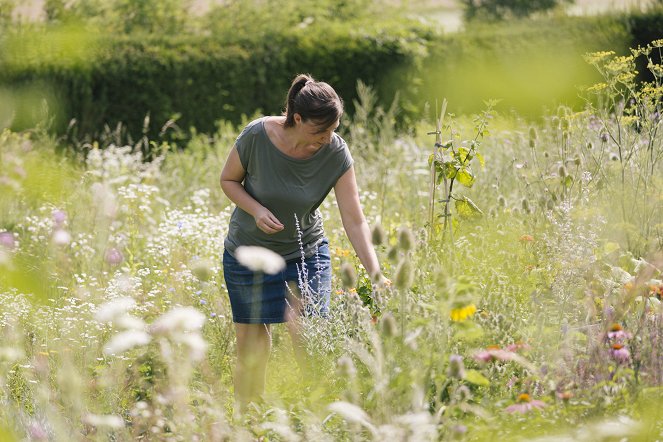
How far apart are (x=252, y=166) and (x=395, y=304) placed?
36.7 inches

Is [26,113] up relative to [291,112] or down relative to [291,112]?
down

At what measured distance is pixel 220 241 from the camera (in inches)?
188

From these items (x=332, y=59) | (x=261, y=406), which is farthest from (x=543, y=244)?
(x=332, y=59)

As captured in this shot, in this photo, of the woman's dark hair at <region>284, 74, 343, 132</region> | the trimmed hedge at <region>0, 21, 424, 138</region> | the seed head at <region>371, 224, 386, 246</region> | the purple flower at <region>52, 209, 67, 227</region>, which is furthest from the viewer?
the trimmed hedge at <region>0, 21, 424, 138</region>

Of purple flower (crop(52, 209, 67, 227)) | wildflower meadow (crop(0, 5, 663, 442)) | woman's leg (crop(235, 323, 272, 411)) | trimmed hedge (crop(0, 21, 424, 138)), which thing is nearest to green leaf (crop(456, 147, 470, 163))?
wildflower meadow (crop(0, 5, 663, 442))

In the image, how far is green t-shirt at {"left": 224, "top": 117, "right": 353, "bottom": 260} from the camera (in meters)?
3.15

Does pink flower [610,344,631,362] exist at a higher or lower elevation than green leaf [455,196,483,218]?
lower

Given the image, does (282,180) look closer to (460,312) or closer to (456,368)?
(460,312)

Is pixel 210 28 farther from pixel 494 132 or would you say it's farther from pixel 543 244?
pixel 543 244

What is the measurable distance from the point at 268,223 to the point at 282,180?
0.77 ft

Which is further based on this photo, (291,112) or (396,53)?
(396,53)

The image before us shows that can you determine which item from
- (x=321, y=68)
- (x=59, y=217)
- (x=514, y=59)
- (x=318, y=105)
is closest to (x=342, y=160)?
(x=318, y=105)

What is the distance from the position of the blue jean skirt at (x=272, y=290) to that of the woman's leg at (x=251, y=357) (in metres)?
0.06

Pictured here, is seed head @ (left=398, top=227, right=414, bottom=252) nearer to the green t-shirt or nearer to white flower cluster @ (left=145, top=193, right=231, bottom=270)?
the green t-shirt
